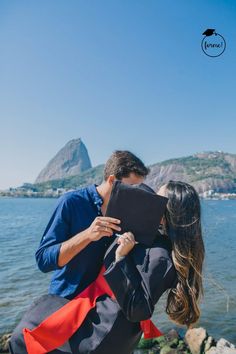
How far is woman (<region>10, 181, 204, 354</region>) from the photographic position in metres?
2.86

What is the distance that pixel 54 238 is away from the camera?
11.1 ft

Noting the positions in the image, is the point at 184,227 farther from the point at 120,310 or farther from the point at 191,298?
the point at 120,310

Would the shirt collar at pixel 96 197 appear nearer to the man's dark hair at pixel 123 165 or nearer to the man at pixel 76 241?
the man at pixel 76 241

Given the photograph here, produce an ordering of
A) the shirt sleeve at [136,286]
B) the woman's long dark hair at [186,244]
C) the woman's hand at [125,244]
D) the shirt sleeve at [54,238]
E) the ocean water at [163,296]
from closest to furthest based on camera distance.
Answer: the shirt sleeve at [136,286]
the woman's hand at [125,244]
the woman's long dark hair at [186,244]
the shirt sleeve at [54,238]
the ocean water at [163,296]

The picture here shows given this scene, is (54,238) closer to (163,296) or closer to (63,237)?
(63,237)

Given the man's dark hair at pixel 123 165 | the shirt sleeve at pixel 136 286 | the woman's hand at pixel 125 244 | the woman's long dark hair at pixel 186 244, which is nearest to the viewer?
the shirt sleeve at pixel 136 286

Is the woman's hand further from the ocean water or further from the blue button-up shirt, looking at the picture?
the ocean water

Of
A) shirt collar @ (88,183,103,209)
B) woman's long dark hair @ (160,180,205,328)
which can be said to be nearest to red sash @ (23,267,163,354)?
woman's long dark hair @ (160,180,205,328)

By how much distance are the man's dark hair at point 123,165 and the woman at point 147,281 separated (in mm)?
556

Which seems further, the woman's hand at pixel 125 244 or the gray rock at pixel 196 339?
the gray rock at pixel 196 339

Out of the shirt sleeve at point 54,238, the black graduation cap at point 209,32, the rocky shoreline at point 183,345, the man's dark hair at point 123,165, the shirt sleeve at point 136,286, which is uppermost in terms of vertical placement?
the black graduation cap at point 209,32

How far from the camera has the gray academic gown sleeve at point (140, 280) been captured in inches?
110

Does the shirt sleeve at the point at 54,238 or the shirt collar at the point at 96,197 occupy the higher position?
the shirt collar at the point at 96,197

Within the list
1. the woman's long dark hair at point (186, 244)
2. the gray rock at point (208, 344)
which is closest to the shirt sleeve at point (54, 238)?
the woman's long dark hair at point (186, 244)
